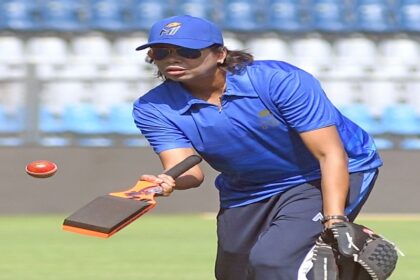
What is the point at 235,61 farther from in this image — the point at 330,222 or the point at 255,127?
the point at 330,222

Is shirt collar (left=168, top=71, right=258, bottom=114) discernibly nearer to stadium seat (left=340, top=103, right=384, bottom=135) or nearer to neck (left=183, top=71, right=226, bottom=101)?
neck (left=183, top=71, right=226, bottom=101)

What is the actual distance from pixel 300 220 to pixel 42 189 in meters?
8.42

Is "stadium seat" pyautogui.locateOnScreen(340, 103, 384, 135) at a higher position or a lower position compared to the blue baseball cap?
higher

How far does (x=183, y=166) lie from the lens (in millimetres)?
5207

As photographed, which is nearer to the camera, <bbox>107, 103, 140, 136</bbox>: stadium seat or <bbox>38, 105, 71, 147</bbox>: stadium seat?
<bbox>38, 105, 71, 147</bbox>: stadium seat

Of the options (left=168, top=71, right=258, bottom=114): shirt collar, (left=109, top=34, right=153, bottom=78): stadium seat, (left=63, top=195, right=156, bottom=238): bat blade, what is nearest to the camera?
(left=63, top=195, right=156, bottom=238): bat blade

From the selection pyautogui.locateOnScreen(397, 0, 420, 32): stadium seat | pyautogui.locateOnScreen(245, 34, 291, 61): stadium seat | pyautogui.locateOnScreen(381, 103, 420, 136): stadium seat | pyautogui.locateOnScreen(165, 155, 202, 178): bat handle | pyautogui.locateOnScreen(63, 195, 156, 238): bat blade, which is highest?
pyautogui.locateOnScreen(397, 0, 420, 32): stadium seat

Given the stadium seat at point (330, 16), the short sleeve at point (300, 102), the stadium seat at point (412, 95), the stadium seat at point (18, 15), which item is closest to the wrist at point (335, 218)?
the short sleeve at point (300, 102)

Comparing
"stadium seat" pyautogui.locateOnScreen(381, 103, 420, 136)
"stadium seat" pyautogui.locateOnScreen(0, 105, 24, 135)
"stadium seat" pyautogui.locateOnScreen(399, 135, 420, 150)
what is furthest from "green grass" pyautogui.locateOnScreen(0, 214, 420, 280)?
"stadium seat" pyautogui.locateOnScreen(381, 103, 420, 136)

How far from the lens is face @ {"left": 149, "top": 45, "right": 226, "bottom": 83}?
17.2 feet

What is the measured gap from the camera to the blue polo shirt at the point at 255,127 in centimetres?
521

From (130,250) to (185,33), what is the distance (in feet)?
16.8

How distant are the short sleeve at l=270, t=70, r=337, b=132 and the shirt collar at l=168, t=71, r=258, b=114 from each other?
0.14 meters

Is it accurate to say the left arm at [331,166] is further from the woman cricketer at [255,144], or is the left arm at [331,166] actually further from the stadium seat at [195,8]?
the stadium seat at [195,8]
